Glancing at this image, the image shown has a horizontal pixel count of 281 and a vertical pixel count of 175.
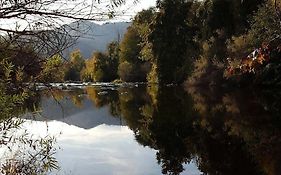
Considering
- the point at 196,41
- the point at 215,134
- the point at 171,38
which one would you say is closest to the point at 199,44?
the point at 196,41

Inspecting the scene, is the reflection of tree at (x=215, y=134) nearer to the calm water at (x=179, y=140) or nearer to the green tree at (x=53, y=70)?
the calm water at (x=179, y=140)

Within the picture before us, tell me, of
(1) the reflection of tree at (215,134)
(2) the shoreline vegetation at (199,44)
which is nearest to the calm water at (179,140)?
(1) the reflection of tree at (215,134)

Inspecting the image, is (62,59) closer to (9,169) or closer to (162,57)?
(9,169)

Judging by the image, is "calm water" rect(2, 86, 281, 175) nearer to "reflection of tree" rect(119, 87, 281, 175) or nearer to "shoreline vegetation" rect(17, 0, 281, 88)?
"reflection of tree" rect(119, 87, 281, 175)

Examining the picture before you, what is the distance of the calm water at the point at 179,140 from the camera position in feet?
46.0

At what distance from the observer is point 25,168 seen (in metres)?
6.65

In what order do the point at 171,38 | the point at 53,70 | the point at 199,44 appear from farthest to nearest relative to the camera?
the point at 171,38, the point at 199,44, the point at 53,70

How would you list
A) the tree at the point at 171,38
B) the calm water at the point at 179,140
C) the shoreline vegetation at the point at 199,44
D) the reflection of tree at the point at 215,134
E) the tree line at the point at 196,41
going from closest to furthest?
the reflection of tree at the point at 215,134 < the calm water at the point at 179,140 < the shoreline vegetation at the point at 199,44 < the tree line at the point at 196,41 < the tree at the point at 171,38

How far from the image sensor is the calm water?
14023mm

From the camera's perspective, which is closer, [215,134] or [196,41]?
[215,134]

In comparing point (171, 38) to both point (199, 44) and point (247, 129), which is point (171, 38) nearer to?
point (199, 44)

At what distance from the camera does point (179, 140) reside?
61.0 feet

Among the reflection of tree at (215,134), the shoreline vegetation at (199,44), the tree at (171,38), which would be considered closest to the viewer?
the reflection of tree at (215,134)

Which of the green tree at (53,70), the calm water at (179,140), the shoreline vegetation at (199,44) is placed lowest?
the calm water at (179,140)
